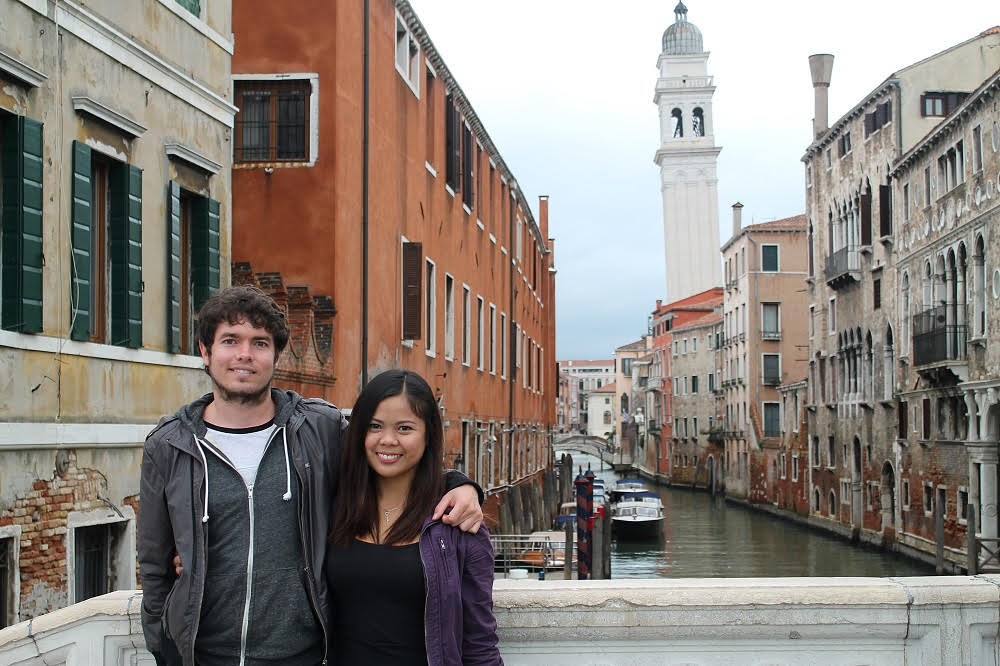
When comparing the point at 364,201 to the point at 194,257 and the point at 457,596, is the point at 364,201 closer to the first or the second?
the point at 194,257

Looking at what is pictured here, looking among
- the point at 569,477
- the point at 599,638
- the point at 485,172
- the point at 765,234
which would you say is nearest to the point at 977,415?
the point at 485,172

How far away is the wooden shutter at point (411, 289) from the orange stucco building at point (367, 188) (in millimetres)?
20

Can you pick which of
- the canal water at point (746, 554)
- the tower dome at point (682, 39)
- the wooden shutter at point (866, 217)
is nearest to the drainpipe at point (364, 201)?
the canal water at point (746, 554)

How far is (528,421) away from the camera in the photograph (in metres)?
33.8

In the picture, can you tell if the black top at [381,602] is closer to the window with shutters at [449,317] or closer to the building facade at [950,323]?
the window with shutters at [449,317]

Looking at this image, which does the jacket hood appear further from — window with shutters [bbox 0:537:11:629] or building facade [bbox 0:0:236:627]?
window with shutters [bbox 0:537:11:629]

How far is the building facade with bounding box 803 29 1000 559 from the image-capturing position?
79.0 ft

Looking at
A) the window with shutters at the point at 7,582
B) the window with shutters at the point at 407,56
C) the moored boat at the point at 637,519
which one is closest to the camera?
the window with shutters at the point at 7,582

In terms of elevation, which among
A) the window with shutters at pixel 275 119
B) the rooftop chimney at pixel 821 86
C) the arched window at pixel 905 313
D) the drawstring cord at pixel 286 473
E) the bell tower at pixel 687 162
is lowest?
the drawstring cord at pixel 286 473

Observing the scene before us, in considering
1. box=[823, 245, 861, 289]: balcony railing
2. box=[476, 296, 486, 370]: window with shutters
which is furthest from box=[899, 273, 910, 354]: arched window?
box=[476, 296, 486, 370]: window with shutters

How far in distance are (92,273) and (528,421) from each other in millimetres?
26279

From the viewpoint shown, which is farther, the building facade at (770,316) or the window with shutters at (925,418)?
the building facade at (770,316)

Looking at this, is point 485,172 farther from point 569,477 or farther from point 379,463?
point 569,477

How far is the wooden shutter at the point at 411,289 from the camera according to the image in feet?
52.9
